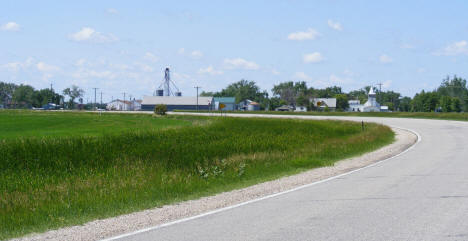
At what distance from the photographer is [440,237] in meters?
7.11

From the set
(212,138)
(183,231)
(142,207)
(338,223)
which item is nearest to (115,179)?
(142,207)

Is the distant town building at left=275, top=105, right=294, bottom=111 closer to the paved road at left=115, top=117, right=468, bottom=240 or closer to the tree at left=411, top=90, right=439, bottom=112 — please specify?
the tree at left=411, top=90, right=439, bottom=112

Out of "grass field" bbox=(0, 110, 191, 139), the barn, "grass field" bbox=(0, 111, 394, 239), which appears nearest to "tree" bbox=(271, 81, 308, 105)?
the barn

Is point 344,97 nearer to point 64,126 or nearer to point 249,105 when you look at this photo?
point 249,105

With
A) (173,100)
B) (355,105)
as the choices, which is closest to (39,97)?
(173,100)

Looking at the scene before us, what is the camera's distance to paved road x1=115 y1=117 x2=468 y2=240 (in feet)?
24.3

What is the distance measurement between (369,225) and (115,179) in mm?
9026

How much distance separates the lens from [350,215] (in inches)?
344

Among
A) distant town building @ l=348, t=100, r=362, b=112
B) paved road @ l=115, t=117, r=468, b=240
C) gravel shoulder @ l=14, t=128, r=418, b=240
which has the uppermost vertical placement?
distant town building @ l=348, t=100, r=362, b=112

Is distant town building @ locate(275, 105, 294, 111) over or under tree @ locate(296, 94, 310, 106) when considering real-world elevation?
under

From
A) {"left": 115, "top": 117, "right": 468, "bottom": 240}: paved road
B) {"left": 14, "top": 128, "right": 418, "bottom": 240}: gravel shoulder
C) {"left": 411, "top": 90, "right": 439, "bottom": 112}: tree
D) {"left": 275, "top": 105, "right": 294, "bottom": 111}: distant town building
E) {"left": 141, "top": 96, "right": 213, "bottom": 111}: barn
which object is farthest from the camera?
{"left": 275, "top": 105, "right": 294, "bottom": 111}: distant town building

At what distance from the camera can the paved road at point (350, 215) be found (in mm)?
7402

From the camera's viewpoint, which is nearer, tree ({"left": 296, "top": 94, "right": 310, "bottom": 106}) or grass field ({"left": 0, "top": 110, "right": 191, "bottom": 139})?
grass field ({"left": 0, "top": 110, "right": 191, "bottom": 139})

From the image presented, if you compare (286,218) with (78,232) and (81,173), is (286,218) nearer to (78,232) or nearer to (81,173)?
(78,232)
